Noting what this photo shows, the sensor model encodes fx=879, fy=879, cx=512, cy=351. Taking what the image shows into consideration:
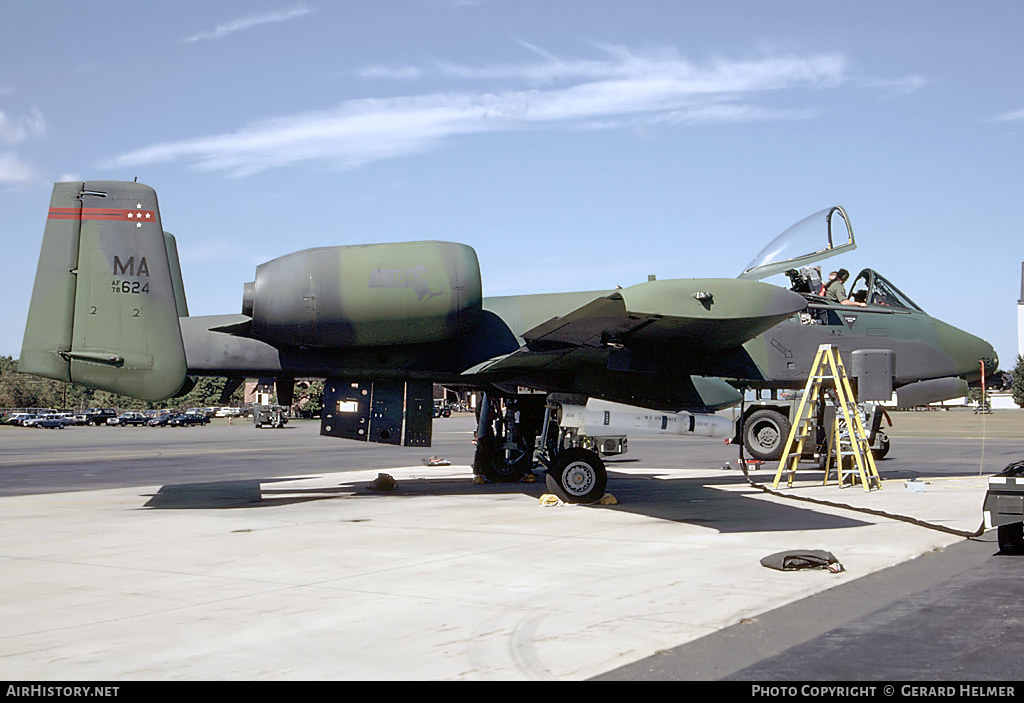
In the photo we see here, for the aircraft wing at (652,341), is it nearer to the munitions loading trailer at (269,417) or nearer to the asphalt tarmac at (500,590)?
the asphalt tarmac at (500,590)

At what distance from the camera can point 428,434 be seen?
48.0 feet

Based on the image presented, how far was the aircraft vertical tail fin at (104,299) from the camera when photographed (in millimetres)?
12617

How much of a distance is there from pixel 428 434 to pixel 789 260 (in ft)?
23.7

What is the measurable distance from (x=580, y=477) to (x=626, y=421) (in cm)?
191

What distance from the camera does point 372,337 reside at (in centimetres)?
1329

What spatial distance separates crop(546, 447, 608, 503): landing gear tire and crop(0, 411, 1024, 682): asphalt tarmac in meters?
0.58

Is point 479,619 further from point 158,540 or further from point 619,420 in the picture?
point 619,420

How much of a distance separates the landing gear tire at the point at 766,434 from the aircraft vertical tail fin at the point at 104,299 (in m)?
15.3

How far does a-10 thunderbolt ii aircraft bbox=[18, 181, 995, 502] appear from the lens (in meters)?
12.6

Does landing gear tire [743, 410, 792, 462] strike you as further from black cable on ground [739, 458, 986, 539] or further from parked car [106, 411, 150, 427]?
parked car [106, 411, 150, 427]

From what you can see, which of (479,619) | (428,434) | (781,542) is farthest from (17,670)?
(428,434)

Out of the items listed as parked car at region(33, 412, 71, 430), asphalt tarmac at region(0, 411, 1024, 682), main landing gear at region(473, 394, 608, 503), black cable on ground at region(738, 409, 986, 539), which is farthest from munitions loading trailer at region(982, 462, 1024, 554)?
parked car at region(33, 412, 71, 430)

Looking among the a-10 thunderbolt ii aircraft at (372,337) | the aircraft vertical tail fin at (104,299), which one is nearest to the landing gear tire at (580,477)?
the a-10 thunderbolt ii aircraft at (372,337)

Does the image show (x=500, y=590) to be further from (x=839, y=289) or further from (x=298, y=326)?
(x=839, y=289)
